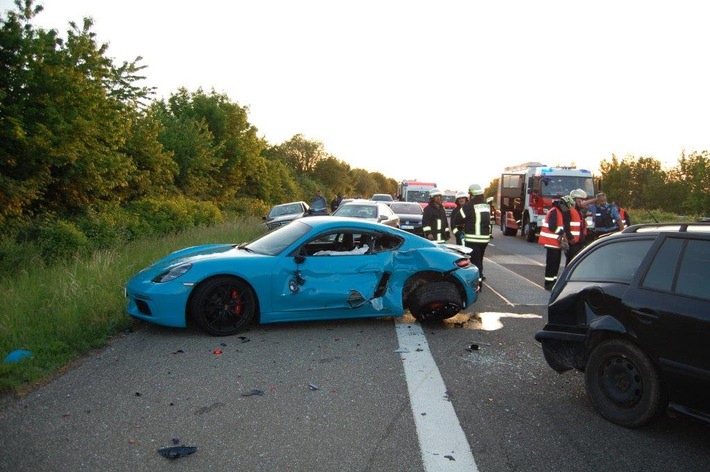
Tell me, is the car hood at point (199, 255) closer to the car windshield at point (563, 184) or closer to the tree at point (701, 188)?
the car windshield at point (563, 184)

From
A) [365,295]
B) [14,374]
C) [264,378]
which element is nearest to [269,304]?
[365,295]

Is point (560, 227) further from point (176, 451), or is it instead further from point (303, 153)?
point (303, 153)

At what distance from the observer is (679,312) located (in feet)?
12.5

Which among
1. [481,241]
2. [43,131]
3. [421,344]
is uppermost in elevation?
[43,131]

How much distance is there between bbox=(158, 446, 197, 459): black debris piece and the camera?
11.8 feet

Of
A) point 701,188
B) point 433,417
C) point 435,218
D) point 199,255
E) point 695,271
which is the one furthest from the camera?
point 701,188

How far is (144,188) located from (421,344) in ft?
56.2

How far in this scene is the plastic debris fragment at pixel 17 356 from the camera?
5367mm

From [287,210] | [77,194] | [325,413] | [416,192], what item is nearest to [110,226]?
[77,194]

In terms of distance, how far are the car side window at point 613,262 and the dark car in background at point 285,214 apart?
16.8 m

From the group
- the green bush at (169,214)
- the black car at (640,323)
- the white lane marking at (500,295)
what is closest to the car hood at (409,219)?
the green bush at (169,214)

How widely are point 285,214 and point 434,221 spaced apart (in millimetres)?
11977

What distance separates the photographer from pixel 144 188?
21109mm

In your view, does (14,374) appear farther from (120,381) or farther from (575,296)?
(575,296)
